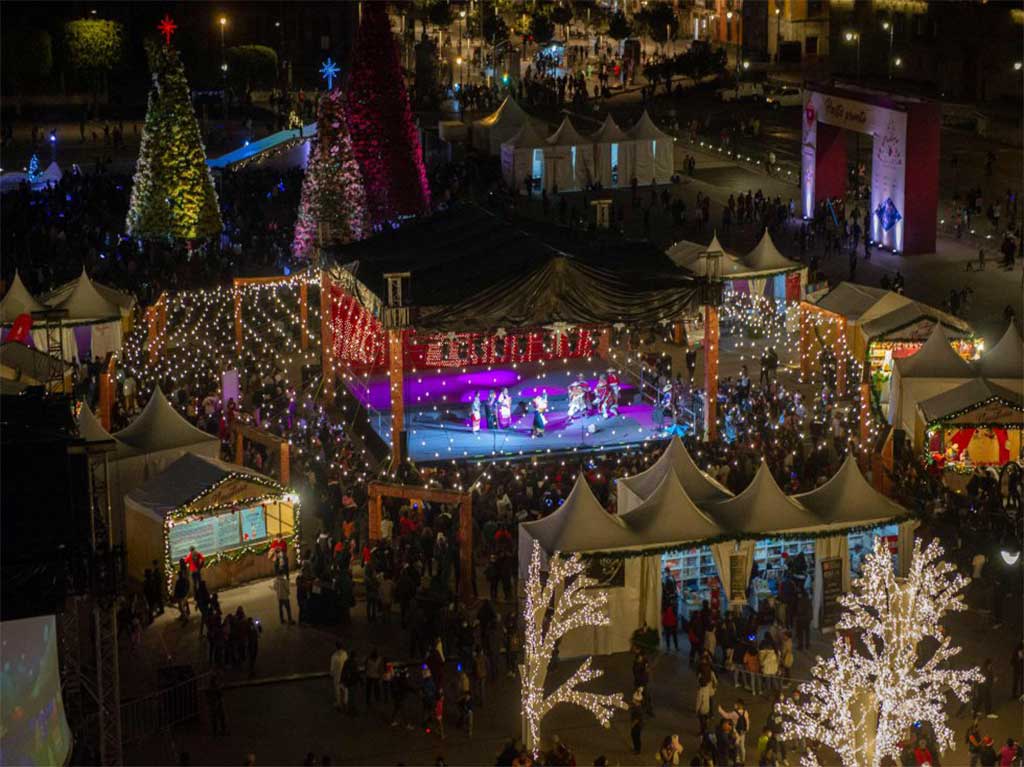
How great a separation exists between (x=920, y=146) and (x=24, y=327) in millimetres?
27192

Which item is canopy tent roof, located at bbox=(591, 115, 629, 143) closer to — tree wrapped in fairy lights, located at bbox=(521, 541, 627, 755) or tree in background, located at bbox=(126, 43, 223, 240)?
tree in background, located at bbox=(126, 43, 223, 240)

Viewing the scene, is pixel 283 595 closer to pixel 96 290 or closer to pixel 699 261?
pixel 96 290

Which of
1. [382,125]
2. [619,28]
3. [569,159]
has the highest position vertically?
[619,28]

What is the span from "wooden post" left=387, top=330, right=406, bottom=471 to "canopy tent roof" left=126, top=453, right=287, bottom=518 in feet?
12.3

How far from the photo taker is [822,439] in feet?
92.5

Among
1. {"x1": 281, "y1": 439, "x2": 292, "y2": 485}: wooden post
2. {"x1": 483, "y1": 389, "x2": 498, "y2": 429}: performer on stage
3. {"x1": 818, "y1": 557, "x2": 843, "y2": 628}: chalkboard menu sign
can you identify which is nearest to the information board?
{"x1": 281, "y1": 439, "x2": 292, "y2": 485}: wooden post

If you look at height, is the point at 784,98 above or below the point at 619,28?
below

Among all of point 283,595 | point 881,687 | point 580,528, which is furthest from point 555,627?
point 283,595

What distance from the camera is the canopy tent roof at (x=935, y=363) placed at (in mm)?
28344

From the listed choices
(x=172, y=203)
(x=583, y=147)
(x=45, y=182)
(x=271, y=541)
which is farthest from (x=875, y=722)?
(x=45, y=182)

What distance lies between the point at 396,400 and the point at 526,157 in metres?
21.0

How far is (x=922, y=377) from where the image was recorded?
28.4m

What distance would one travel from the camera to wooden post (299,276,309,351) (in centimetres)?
3448

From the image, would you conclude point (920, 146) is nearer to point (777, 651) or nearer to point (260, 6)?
point (777, 651)
